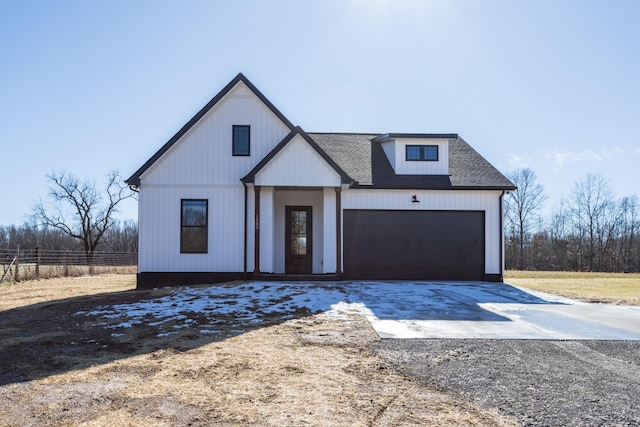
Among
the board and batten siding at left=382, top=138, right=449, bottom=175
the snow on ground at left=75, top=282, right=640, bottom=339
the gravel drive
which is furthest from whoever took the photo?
the board and batten siding at left=382, top=138, right=449, bottom=175

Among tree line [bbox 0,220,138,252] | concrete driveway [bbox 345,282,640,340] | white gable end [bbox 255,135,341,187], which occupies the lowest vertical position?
concrete driveway [bbox 345,282,640,340]

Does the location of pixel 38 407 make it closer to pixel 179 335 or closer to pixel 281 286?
pixel 179 335

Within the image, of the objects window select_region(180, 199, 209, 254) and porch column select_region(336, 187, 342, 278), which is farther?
window select_region(180, 199, 209, 254)

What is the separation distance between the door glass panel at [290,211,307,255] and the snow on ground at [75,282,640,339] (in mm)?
2897

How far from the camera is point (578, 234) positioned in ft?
143

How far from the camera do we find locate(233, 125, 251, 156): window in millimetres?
14352

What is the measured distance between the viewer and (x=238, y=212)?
14.1 m

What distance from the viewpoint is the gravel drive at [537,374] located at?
396cm

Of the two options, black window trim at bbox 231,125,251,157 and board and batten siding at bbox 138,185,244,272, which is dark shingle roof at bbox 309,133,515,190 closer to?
black window trim at bbox 231,125,251,157

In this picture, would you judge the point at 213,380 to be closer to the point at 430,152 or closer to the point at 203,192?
the point at 203,192

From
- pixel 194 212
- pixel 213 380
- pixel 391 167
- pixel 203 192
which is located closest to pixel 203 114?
pixel 203 192

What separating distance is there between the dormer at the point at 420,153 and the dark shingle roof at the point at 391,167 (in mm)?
214

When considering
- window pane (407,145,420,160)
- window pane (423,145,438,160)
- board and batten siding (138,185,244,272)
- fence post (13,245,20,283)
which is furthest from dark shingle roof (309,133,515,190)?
fence post (13,245,20,283)

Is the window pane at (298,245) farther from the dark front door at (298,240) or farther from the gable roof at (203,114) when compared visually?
the gable roof at (203,114)
